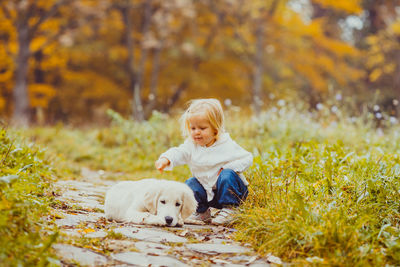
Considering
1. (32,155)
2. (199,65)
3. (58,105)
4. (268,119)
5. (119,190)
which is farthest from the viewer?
(58,105)

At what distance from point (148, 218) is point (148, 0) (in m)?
13.6

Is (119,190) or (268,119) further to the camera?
(268,119)

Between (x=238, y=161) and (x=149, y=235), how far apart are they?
118 cm

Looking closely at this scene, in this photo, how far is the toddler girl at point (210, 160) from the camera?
3945 mm

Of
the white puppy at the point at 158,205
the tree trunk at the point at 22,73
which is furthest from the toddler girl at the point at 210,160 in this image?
the tree trunk at the point at 22,73

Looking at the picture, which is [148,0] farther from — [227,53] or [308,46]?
[308,46]

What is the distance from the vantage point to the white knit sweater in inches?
159

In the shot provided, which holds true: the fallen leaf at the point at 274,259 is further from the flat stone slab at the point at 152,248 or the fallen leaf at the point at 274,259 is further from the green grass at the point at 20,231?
the green grass at the point at 20,231

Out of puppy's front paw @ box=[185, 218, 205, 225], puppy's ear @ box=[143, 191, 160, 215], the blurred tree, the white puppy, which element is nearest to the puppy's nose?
the white puppy

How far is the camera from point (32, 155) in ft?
16.4

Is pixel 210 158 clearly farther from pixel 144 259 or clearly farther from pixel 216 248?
pixel 144 259

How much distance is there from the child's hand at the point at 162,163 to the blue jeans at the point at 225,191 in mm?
348

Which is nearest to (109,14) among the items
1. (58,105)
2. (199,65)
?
(199,65)

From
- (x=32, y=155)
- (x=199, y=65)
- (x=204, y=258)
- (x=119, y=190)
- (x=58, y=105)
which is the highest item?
(x=199, y=65)
